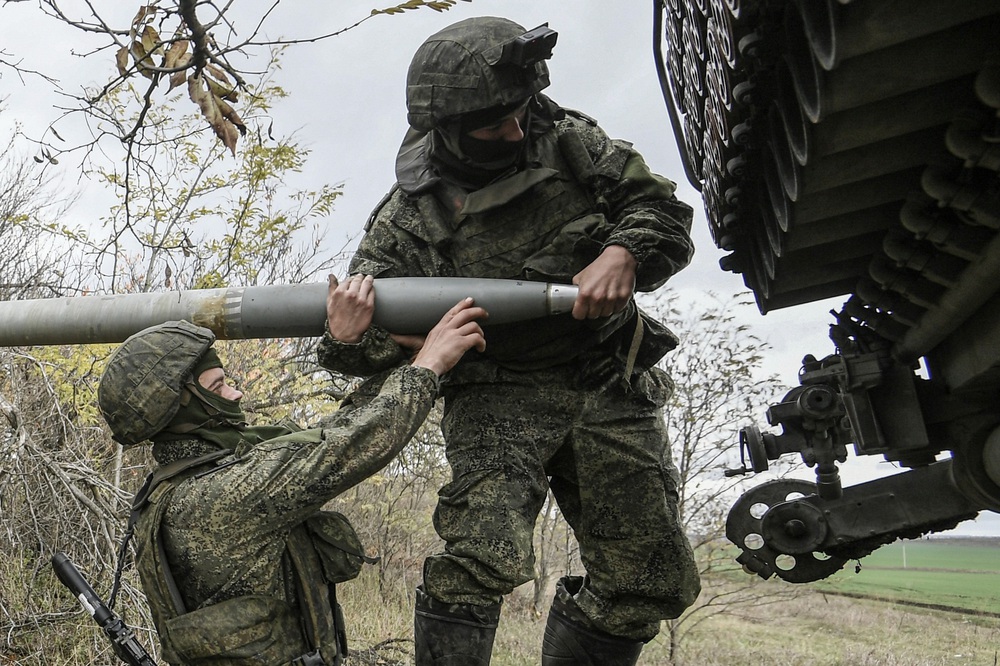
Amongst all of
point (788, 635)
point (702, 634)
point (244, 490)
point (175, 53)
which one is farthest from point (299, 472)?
point (788, 635)

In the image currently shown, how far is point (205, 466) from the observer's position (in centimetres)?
310

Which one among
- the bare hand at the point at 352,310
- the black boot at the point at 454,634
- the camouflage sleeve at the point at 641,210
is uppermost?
the camouflage sleeve at the point at 641,210

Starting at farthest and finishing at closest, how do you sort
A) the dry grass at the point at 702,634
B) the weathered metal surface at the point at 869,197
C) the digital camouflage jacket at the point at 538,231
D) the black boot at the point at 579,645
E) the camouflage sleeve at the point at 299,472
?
the dry grass at the point at 702,634, the black boot at the point at 579,645, the digital camouflage jacket at the point at 538,231, the camouflage sleeve at the point at 299,472, the weathered metal surface at the point at 869,197

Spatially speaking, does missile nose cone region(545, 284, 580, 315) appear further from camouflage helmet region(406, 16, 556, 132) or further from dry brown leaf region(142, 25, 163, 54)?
dry brown leaf region(142, 25, 163, 54)

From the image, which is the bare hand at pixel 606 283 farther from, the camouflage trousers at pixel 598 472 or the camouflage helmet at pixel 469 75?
the camouflage helmet at pixel 469 75

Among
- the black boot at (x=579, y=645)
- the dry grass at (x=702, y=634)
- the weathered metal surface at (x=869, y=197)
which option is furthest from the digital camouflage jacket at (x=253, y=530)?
the dry grass at (x=702, y=634)

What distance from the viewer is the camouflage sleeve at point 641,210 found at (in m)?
3.09

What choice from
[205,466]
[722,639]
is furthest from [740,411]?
[205,466]

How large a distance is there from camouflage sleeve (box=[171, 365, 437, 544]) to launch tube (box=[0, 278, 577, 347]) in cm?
27

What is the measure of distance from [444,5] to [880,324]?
276 cm

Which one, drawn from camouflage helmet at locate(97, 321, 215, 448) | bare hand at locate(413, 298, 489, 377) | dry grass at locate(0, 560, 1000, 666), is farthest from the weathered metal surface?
camouflage helmet at locate(97, 321, 215, 448)

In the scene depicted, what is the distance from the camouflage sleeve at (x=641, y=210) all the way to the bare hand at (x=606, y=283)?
36 mm

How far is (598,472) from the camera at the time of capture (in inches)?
132

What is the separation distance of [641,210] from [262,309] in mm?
1279
